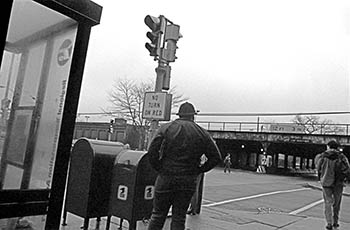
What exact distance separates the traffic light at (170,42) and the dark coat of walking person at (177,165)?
103 inches

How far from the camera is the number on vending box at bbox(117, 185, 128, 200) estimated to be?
4.91 meters

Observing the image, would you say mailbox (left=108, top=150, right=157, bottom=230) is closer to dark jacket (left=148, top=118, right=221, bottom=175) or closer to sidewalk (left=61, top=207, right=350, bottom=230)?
sidewalk (left=61, top=207, right=350, bottom=230)

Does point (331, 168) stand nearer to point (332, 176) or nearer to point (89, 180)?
point (332, 176)

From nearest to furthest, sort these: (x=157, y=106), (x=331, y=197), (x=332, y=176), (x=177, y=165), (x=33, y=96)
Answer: (x=33, y=96) → (x=177, y=165) → (x=157, y=106) → (x=332, y=176) → (x=331, y=197)

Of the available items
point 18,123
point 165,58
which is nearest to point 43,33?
point 18,123

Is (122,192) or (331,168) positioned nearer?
(122,192)

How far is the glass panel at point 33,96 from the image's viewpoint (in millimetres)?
2490

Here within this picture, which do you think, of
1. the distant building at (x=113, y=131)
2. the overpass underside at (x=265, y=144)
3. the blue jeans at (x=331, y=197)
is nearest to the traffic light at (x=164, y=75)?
the blue jeans at (x=331, y=197)

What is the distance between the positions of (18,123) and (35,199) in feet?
1.92

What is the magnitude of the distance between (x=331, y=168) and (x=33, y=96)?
19.8 feet

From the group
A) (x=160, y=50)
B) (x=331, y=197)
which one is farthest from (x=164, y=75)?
(x=331, y=197)

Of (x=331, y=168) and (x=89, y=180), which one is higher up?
(x=331, y=168)

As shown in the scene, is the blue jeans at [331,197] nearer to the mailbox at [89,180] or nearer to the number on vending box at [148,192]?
the number on vending box at [148,192]

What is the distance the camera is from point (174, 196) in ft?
12.8
